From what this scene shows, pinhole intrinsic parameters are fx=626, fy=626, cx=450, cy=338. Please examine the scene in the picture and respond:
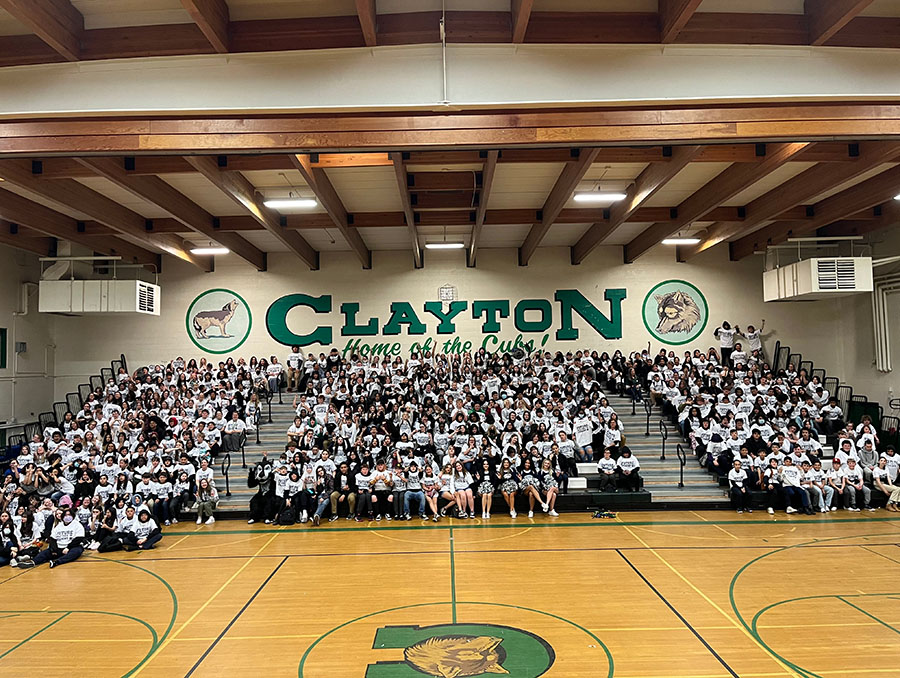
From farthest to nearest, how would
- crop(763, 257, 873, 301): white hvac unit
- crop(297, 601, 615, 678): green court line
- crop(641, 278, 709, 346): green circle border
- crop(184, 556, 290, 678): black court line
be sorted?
1. crop(641, 278, 709, 346): green circle border
2. crop(763, 257, 873, 301): white hvac unit
3. crop(184, 556, 290, 678): black court line
4. crop(297, 601, 615, 678): green court line

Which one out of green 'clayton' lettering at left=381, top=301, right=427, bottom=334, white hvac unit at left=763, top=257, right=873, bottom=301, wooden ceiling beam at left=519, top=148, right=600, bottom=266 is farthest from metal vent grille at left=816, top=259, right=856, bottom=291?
green 'clayton' lettering at left=381, top=301, right=427, bottom=334

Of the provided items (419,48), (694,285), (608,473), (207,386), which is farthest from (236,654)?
(694,285)

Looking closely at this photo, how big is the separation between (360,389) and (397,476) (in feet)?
15.9

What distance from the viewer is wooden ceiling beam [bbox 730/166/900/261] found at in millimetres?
12031

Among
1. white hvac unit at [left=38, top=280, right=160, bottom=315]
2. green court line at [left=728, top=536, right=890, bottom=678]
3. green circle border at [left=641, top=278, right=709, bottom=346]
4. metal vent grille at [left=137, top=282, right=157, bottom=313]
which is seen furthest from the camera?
green circle border at [left=641, top=278, right=709, bottom=346]

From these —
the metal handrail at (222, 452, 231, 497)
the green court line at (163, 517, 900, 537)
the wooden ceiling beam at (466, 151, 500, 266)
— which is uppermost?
the wooden ceiling beam at (466, 151, 500, 266)

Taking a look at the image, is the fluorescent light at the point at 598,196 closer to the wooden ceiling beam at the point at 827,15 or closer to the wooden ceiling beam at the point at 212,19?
the wooden ceiling beam at the point at 827,15

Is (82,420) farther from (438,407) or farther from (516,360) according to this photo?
(516,360)

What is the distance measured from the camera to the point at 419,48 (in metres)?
4.91

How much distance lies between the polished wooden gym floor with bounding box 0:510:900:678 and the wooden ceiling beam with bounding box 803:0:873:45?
5.09m

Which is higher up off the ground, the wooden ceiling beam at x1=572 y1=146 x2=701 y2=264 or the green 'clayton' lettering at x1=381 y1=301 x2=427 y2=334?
the wooden ceiling beam at x1=572 y1=146 x2=701 y2=264

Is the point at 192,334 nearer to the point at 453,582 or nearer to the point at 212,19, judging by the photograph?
the point at 453,582

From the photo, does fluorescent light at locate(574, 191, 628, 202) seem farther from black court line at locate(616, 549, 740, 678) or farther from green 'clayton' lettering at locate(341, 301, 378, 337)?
green 'clayton' lettering at locate(341, 301, 378, 337)

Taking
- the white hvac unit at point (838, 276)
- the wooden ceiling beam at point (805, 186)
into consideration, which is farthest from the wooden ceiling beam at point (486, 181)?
the white hvac unit at point (838, 276)
